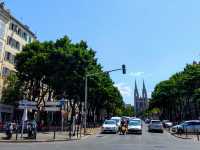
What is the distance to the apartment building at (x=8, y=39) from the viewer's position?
201 feet

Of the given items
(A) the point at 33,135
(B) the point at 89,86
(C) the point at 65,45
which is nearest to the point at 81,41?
(C) the point at 65,45

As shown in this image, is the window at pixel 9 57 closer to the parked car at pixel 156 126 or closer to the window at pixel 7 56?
the window at pixel 7 56

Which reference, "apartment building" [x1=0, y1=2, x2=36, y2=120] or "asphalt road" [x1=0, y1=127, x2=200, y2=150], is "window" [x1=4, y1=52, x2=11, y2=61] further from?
"asphalt road" [x1=0, y1=127, x2=200, y2=150]

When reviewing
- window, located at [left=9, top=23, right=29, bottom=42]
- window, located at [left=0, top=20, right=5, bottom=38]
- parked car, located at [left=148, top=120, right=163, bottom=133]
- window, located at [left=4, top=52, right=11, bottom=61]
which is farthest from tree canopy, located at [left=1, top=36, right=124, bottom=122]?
window, located at [left=9, top=23, right=29, bottom=42]

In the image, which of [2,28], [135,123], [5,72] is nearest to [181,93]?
[135,123]

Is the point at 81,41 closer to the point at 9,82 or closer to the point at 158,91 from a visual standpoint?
the point at 9,82

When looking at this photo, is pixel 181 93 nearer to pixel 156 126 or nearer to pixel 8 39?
pixel 156 126

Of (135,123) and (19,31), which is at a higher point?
(19,31)

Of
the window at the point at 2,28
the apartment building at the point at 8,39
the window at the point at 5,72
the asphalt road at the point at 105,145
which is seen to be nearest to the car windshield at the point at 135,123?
the asphalt road at the point at 105,145

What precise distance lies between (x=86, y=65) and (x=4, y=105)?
64.8 feet

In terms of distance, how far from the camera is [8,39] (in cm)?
6494

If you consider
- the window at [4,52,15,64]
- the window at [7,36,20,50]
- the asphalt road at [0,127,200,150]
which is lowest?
the asphalt road at [0,127,200,150]

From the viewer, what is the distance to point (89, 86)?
177ft

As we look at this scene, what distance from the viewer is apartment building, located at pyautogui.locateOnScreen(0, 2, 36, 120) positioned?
6141 cm
